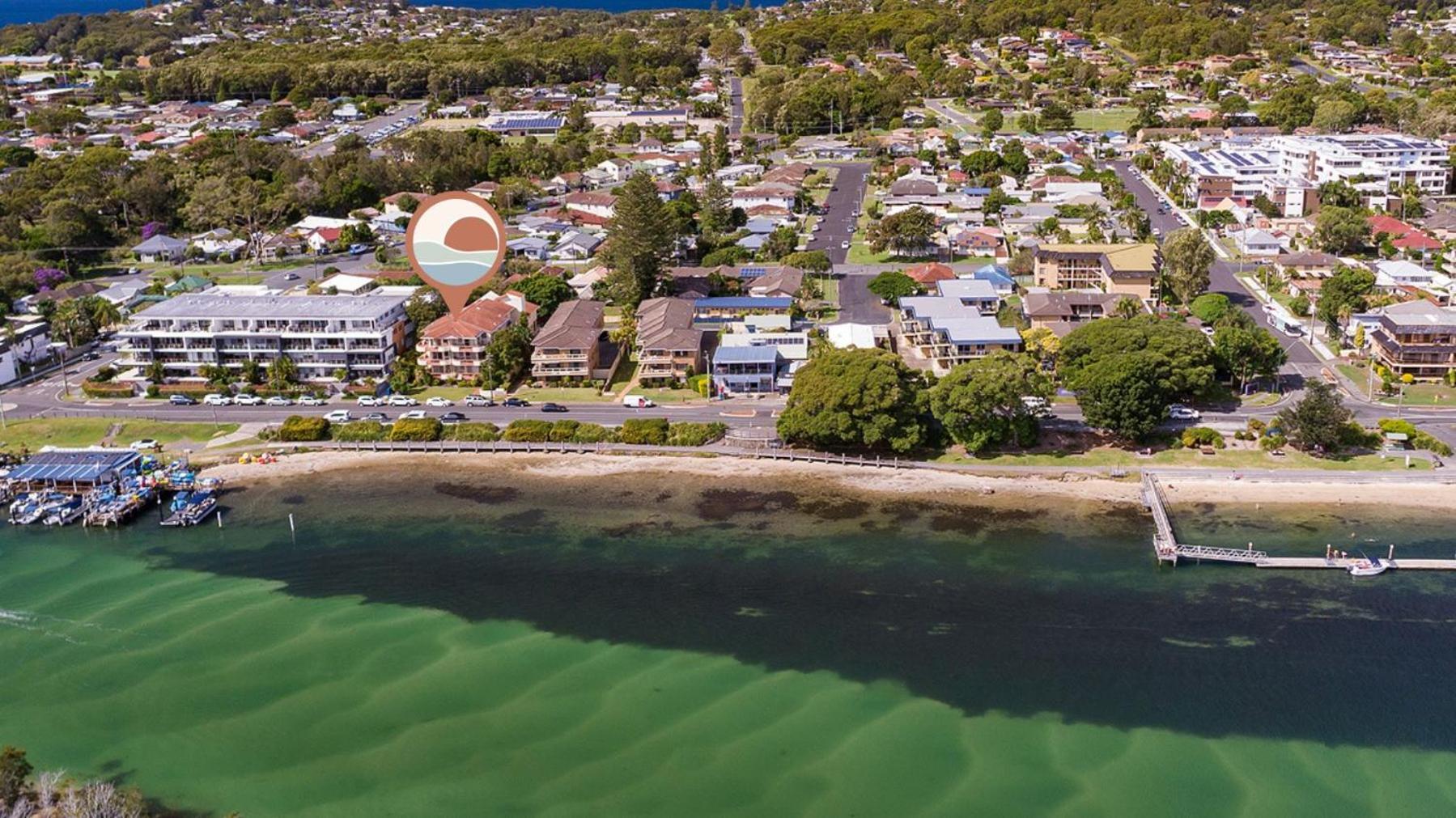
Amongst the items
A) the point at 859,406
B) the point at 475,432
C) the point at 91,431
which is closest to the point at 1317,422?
the point at 859,406

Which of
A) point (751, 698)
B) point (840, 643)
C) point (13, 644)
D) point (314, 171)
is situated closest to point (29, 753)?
point (13, 644)

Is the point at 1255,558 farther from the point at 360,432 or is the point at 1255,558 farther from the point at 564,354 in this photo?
the point at 360,432

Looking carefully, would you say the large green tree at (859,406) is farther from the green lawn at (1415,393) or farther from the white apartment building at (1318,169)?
the white apartment building at (1318,169)

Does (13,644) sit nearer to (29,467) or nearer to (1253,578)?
(29,467)

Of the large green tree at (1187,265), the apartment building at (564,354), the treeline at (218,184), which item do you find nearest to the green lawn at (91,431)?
the apartment building at (564,354)

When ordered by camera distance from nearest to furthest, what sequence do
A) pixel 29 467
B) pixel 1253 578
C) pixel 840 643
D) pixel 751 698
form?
pixel 751 698, pixel 840 643, pixel 1253 578, pixel 29 467

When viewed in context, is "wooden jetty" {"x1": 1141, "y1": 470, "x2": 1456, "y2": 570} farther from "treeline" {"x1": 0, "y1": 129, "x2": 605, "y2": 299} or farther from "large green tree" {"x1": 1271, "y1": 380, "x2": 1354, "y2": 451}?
"treeline" {"x1": 0, "y1": 129, "x2": 605, "y2": 299}

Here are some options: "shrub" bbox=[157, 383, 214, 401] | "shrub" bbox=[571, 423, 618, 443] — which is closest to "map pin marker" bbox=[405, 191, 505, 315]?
"shrub" bbox=[571, 423, 618, 443]
